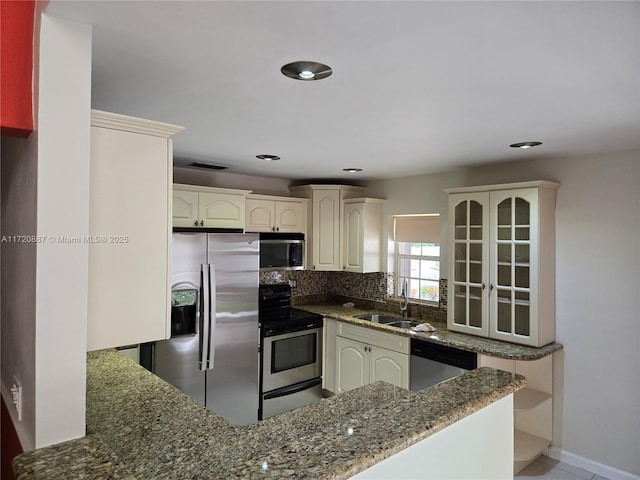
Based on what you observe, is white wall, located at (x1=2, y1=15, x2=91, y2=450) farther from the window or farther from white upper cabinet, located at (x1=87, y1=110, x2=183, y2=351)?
the window

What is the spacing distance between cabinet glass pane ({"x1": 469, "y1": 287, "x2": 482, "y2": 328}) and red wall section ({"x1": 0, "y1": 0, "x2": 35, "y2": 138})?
10.8ft

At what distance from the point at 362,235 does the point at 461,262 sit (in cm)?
117

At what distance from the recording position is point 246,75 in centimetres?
163

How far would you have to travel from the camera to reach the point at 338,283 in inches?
204

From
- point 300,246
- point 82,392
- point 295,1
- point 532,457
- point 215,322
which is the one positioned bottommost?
point 532,457

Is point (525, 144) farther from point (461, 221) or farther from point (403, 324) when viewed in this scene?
point (403, 324)

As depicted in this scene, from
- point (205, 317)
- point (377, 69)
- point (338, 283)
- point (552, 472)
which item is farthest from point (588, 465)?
point (377, 69)

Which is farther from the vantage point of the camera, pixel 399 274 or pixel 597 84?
pixel 399 274

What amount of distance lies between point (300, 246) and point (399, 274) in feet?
3.70

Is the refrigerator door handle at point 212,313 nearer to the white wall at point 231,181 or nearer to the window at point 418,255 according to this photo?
the white wall at point 231,181

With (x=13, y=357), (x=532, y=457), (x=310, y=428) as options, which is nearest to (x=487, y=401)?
(x=310, y=428)

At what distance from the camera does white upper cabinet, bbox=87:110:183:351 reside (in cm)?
132

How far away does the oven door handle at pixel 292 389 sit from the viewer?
4.04 meters

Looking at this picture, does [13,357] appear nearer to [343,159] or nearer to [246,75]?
[246,75]
